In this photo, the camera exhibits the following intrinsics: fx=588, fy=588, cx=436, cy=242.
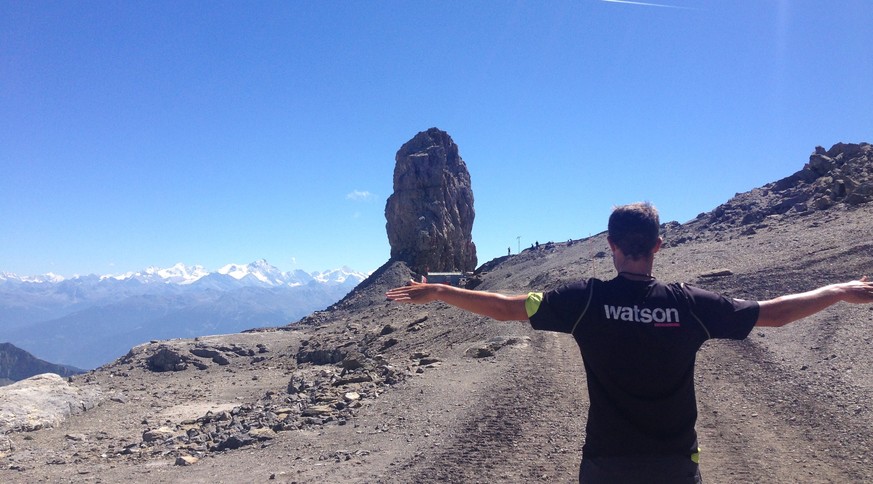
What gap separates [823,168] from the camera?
38.1 m

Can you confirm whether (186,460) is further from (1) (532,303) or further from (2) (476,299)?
(1) (532,303)

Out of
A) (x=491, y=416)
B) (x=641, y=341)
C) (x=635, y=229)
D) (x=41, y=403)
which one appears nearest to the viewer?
(x=641, y=341)

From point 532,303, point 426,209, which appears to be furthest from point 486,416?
point 426,209

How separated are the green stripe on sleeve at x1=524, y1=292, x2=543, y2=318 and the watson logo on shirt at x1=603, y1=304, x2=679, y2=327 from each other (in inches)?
16.5

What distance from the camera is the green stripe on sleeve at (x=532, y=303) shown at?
3322 millimetres

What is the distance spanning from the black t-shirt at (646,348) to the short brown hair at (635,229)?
182 mm

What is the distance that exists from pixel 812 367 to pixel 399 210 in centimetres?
5344

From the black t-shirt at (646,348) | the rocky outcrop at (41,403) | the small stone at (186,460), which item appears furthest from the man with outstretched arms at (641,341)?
the rocky outcrop at (41,403)

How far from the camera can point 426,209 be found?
208 ft

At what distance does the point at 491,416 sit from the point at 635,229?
26.5ft

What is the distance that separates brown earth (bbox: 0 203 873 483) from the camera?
28.1 feet

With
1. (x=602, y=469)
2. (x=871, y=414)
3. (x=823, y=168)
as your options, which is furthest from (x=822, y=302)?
(x=823, y=168)

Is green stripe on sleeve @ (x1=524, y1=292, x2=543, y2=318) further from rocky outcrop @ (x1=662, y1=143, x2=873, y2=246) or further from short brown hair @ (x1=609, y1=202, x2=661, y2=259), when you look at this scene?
rocky outcrop @ (x1=662, y1=143, x2=873, y2=246)


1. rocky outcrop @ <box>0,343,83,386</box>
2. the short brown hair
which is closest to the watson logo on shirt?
the short brown hair
